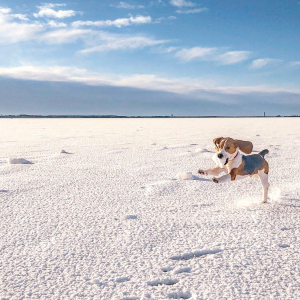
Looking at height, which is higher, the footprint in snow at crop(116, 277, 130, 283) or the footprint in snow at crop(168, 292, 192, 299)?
the footprint in snow at crop(116, 277, 130, 283)

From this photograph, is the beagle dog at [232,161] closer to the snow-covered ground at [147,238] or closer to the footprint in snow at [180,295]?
the snow-covered ground at [147,238]

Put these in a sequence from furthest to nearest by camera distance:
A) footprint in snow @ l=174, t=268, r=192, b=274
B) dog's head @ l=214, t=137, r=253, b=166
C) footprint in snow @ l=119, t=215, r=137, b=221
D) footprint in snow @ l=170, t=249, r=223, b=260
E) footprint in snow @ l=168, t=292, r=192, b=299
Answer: footprint in snow @ l=119, t=215, r=137, b=221 → dog's head @ l=214, t=137, r=253, b=166 → footprint in snow @ l=170, t=249, r=223, b=260 → footprint in snow @ l=174, t=268, r=192, b=274 → footprint in snow @ l=168, t=292, r=192, b=299

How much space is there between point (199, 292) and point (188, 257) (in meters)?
0.28

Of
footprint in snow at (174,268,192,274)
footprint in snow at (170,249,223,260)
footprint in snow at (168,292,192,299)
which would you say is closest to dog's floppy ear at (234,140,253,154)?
footprint in snow at (170,249,223,260)

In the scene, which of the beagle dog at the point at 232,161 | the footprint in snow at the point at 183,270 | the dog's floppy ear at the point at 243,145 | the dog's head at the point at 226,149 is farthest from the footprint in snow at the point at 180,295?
the dog's floppy ear at the point at 243,145

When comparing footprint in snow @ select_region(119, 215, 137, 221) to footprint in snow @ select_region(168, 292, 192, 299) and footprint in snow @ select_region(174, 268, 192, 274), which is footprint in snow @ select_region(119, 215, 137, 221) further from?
footprint in snow @ select_region(168, 292, 192, 299)

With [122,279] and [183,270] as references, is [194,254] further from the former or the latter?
[122,279]

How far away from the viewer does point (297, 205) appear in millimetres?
2094

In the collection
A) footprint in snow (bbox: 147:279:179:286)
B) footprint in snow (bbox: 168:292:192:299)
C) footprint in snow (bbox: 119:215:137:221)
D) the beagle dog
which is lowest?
footprint in snow (bbox: 168:292:192:299)

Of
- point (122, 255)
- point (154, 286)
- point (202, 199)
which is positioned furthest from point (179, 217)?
point (154, 286)

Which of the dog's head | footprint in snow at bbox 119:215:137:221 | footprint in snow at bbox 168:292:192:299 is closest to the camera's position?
footprint in snow at bbox 168:292:192:299

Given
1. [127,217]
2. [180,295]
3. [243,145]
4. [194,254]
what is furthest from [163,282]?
[243,145]

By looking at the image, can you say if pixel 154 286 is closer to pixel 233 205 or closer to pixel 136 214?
pixel 136 214

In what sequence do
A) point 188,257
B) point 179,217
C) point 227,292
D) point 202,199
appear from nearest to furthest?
point 227,292 → point 188,257 → point 179,217 → point 202,199
